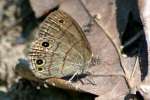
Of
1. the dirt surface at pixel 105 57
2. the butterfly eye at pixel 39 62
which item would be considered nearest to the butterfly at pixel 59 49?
the butterfly eye at pixel 39 62

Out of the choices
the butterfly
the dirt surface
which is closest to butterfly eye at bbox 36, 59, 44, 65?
the butterfly

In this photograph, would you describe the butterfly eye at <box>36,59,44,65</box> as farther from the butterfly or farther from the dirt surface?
the dirt surface

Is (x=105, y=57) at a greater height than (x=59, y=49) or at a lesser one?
lesser

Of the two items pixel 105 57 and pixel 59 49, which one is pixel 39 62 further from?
pixel 105 57

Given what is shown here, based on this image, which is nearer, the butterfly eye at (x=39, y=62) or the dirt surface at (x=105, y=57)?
the dirt surface at (x=105, y=57)

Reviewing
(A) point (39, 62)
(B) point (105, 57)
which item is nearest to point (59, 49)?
(A) point (39, 62)

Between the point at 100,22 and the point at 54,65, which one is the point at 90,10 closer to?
the point at 100,22

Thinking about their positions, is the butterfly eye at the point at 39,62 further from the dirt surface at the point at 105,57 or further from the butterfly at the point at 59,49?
the dirt surface at the point at 105,57

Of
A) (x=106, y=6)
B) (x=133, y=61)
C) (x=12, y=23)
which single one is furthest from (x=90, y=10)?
(x=12, y=23)
